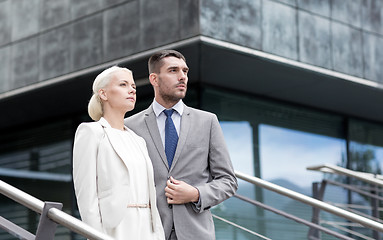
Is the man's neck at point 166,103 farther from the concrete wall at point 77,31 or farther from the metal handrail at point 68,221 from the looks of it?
the concrete wall at point 77,31

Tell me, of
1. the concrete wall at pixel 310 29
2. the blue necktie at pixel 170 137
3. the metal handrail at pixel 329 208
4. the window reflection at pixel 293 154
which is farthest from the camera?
the window reflection at pixel 293 154

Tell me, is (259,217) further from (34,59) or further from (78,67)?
(34,59)

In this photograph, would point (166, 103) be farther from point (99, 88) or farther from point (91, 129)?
point (91, 129)

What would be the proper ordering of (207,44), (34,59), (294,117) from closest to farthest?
(207,44)
(34,59)
(294,117)

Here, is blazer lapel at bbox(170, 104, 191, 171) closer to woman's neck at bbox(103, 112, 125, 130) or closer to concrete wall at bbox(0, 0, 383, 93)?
woman's neck at bbox(103, 112, 125, 130)

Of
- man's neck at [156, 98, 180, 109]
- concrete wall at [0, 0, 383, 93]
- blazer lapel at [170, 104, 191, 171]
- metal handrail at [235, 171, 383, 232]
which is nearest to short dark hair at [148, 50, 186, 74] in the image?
man's neck at [156, 98, 180, 109]

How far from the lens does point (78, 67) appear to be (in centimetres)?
1039

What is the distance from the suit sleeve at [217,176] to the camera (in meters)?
3.68

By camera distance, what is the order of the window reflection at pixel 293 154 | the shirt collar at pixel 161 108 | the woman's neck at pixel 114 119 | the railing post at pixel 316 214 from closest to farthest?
the woman's neck at pixel 114 119, the shirt collar at pixel 161 108, the railing post at pixel 316 214, the window reflection at pixel 293 154

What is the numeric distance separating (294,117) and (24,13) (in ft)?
15.4

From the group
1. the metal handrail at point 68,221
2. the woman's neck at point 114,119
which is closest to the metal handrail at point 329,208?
the woman's neck at point 114,119

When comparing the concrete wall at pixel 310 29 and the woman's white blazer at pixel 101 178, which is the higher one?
the concrete wall at pixel 310 29

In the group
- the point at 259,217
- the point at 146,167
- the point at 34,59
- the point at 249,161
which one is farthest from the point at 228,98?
the point at 146,167

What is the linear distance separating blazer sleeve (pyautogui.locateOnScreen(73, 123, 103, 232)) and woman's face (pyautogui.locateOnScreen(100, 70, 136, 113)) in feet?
0.62
